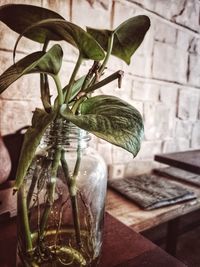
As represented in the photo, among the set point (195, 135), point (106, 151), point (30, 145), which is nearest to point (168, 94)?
point (195, 135)

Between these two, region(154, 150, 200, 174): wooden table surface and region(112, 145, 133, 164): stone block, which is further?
region(112, 145, 133, 164): stone block

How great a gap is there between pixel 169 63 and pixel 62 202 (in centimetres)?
113

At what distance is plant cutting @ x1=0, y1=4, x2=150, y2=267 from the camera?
0.42 m

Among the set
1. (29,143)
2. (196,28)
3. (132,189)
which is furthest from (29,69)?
(196,28)

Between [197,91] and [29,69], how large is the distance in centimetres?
152

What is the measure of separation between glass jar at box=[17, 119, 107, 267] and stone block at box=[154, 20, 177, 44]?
102 centimetres

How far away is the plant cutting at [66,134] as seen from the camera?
42 cm

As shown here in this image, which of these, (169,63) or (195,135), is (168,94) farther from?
(195,135)

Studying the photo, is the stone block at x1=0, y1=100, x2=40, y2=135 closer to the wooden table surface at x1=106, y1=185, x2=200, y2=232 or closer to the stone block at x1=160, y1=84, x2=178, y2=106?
the wooden table surface at x1=106, y1=185, x2=200, y2=232

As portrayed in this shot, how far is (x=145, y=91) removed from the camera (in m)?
1.42

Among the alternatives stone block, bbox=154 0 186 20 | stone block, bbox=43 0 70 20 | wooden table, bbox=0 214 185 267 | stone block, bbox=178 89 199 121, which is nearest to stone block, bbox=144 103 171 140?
stone block, bbox=178 89 199 121

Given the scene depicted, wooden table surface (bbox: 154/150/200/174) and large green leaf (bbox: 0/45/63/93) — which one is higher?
large green leaf (bbox: 0/45/63/93)

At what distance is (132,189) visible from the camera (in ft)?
3.89

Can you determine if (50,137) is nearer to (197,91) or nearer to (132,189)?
(132,189)
